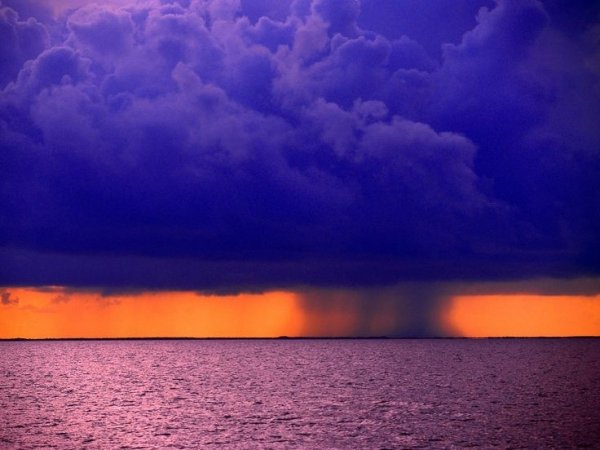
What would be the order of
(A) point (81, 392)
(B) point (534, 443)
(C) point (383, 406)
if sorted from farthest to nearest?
(A) point (81, 392) → (C) point (383, 406) → (B) point (534, 443)

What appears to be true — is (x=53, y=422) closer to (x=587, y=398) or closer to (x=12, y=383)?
(x=587, y=398)

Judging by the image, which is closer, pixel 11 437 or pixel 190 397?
pixel 11 437

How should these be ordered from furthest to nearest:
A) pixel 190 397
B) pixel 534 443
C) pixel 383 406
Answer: pixel 190 397 → pixel 383 406 → pixel 534 443

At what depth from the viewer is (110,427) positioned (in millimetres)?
57750

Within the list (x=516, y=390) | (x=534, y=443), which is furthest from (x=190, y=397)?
(x=534, y=443)

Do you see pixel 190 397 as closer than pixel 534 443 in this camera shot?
No

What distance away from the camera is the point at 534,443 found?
47.4 m

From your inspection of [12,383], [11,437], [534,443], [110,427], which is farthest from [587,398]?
[12,383]

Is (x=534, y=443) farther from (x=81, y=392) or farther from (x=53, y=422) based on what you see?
(x=81, y=392)

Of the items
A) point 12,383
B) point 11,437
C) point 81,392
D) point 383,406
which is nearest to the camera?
point 11,437

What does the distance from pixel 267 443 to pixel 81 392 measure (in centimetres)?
4954

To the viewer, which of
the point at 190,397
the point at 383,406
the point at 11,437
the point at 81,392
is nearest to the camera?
the point at 11,437

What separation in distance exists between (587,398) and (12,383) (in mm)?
72438

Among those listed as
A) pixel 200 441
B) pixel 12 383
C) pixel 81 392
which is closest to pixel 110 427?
pixel 200 441
